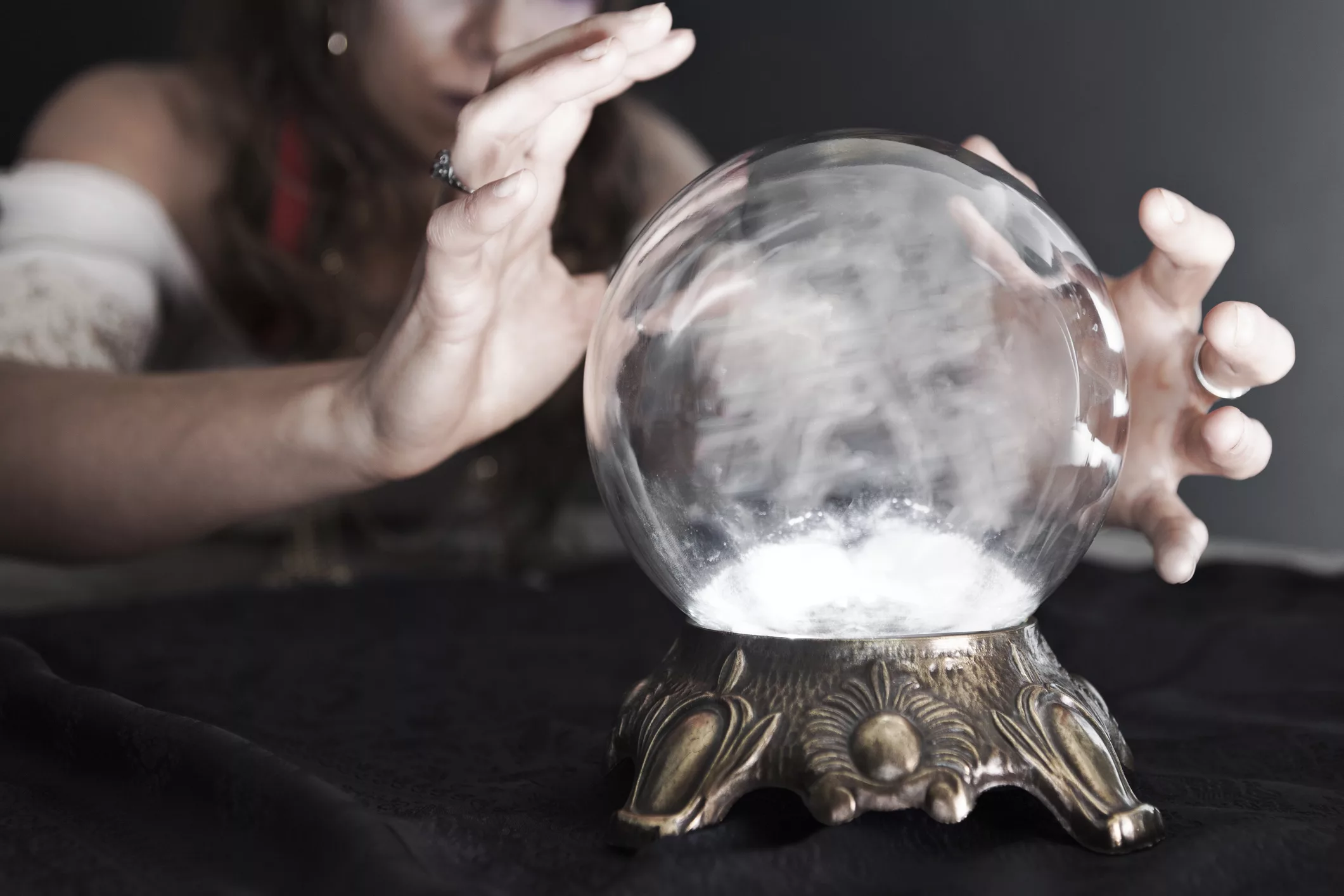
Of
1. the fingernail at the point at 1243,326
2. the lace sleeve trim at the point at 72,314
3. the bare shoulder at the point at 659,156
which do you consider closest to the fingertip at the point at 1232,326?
the fingernail at the point at 1243,326

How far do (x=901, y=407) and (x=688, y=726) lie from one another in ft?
0.52

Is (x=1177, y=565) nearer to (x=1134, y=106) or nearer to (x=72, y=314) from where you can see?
(x=72, y=314)

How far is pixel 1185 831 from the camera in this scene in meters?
0.45

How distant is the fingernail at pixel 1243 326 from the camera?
0.55 m

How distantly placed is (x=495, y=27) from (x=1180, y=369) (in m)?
0.72

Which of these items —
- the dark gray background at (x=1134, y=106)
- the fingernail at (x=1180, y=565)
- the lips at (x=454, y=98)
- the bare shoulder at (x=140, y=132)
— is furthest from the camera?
the dark gray background at (x=1134, y=106)

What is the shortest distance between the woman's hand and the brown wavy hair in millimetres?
838

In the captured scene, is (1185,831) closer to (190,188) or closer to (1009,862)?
(1009,862)

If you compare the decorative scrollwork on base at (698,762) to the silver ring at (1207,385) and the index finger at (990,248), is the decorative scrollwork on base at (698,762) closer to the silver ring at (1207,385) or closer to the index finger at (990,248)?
the index finger at (990,248)

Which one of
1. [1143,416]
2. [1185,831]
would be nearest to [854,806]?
[1185,831]

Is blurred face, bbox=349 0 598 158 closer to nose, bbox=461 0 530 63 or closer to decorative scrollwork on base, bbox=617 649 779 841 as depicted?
nose, bbox=461 0 530 63

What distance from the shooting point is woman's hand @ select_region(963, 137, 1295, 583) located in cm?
56

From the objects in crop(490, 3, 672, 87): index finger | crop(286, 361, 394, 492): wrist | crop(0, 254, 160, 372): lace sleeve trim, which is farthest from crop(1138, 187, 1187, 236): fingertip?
crop(0, 254, 160, 372): lace sleeve trim

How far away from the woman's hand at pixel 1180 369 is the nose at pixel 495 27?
556 millimetres
